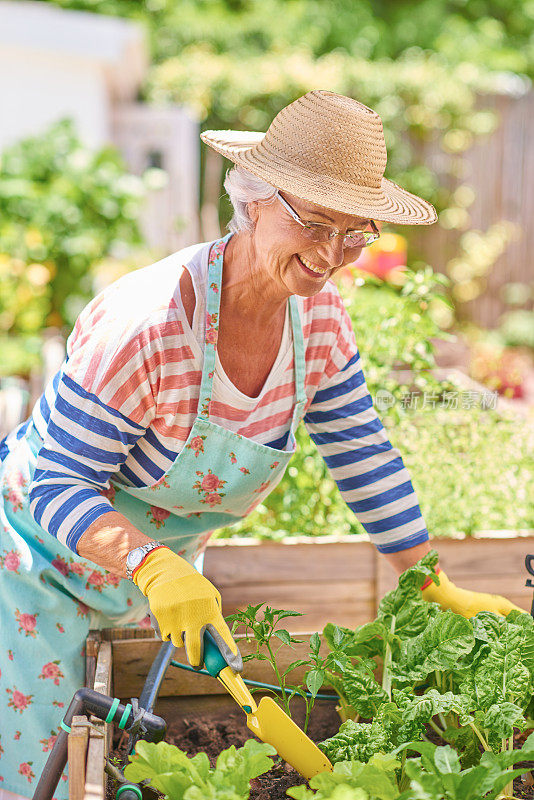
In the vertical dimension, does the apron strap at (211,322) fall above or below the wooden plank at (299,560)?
above

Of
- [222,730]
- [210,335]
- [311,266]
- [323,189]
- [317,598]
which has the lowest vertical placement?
[317,598]

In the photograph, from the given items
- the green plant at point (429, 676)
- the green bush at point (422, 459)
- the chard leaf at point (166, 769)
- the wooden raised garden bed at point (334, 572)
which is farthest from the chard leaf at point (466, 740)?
the green bush at point (422, 459)

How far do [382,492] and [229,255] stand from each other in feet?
1.77

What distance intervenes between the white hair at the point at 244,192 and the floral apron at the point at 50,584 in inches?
3.0

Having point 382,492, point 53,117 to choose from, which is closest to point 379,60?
point 53,117

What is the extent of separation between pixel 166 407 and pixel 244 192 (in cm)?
37

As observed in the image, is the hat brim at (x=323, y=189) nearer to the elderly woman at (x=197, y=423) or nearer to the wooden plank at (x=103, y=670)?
the elderly woman at (x=197, y=423)

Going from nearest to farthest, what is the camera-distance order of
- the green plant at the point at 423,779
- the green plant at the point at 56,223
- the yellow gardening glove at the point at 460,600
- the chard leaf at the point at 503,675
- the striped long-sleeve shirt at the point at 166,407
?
the green plant at the point at 423,779 < the chard leaf at the point at 503,675 < the striped long-sleeve shirt at the point at 166,407 < the yellow gardening glove at the point at 460,600 < the green plant at the point at 56,223

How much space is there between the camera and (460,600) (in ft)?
5.24

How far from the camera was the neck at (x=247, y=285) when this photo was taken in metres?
1.47

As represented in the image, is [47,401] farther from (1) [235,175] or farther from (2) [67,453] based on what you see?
(1) [235,175]

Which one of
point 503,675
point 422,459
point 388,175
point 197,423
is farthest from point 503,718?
point 388,175

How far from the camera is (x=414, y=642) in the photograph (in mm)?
1357

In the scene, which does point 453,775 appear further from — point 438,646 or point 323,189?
point 323,189
